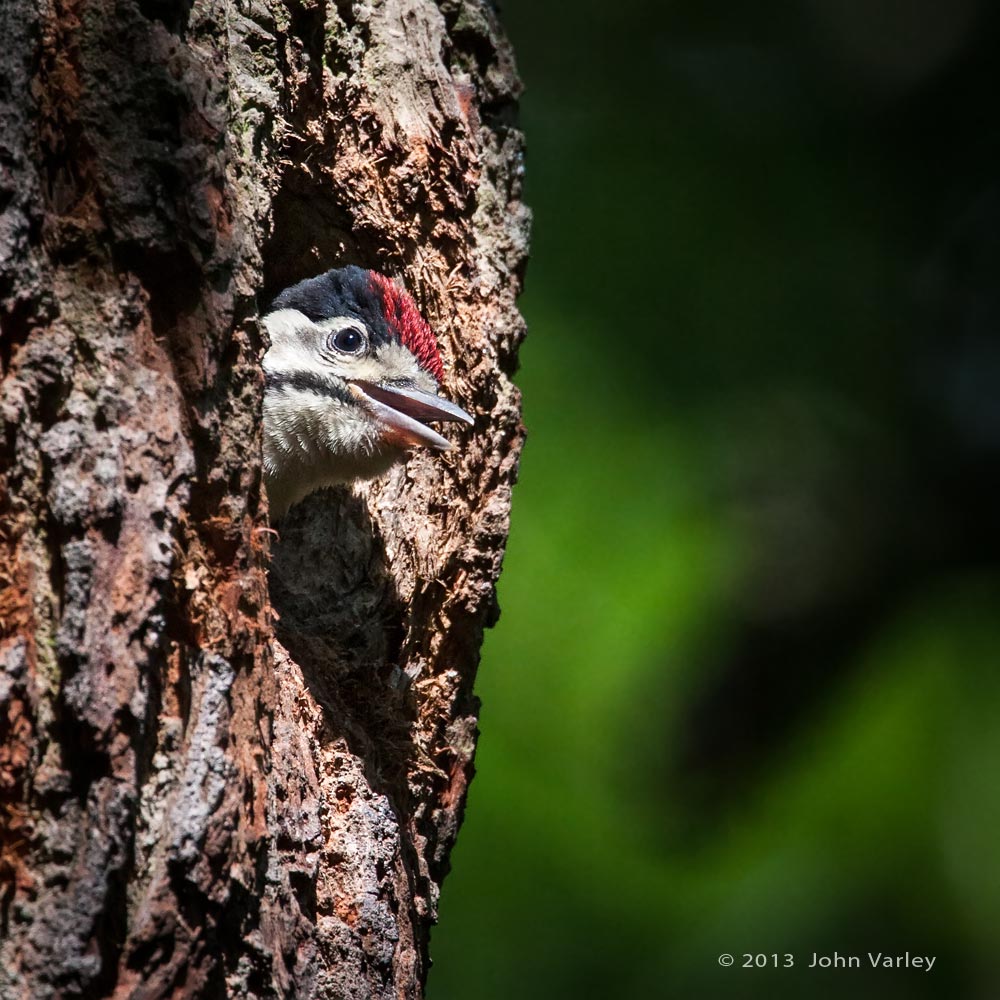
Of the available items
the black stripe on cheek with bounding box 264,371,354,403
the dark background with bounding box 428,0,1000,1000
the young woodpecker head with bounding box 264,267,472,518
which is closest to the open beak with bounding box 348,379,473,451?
the young woodpecker head with bounding box 264,267,472,518

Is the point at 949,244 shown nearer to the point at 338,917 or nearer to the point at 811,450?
the point at 811,450

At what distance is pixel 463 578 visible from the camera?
11.1 feet

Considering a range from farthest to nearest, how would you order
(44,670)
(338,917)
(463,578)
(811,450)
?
(811,450) < (463,578) < (338,917) < (44,670)

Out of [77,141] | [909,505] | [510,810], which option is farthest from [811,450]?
[77,141]

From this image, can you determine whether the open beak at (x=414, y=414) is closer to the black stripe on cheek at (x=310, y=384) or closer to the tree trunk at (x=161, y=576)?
the black stripe on cheek at (x=310, y=384)

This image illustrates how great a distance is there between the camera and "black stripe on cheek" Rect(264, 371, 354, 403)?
3555 millimetres

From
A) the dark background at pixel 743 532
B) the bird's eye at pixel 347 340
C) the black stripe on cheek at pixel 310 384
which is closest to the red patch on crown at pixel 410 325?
the bird's eye at pixel 347 340

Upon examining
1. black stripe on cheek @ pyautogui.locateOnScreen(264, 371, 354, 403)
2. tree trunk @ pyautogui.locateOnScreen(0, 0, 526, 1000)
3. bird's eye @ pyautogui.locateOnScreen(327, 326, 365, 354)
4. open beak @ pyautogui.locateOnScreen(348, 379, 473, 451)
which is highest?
bird's eye @ pyautogui.locateOnScreen(327, 326, 365, 354)

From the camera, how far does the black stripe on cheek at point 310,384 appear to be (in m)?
3.55

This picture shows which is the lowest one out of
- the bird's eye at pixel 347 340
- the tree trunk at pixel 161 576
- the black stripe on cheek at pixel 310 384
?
the tree trunk at pixel 161 576

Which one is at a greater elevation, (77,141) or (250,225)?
(250,225)

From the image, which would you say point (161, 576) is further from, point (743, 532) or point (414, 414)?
point (743, 532)

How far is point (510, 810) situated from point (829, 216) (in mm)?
3074

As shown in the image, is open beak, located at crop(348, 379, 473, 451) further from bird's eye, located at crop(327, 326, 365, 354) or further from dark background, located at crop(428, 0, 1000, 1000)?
dark background, located at crop(428, 0, 1000, 1000)
